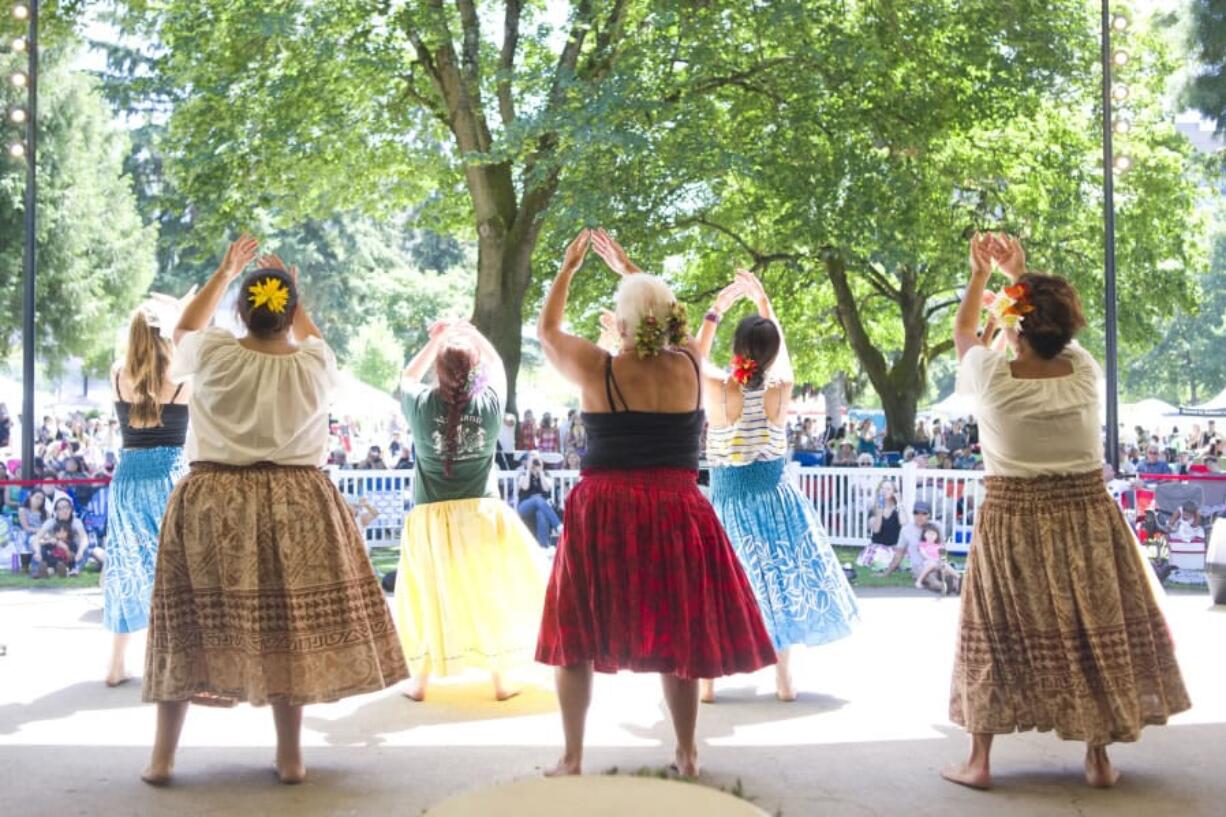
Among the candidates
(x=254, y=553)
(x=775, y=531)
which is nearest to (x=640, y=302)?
(x=254, y=553)

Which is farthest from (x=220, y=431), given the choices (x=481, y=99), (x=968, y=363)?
(x=481, y=99)

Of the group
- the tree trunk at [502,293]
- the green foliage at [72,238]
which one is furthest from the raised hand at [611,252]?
the green foliage at [72,238]

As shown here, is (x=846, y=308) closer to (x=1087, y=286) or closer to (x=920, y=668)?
(x=1087, y=286)

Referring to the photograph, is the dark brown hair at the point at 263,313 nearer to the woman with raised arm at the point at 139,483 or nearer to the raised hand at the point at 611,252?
the raised hand at the point at 611,252

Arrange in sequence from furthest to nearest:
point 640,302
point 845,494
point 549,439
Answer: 1. point 549,439
2. point 845,494
3. point 640,302

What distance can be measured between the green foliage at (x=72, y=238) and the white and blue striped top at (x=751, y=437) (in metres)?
26.9

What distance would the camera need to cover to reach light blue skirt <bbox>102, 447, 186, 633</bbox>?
6.46 meters

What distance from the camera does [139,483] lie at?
257 inches

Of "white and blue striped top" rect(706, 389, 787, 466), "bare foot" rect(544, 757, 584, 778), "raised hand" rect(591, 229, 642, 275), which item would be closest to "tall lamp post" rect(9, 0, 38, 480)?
"white and blue striped top" rect(706, 389, 787, 466)

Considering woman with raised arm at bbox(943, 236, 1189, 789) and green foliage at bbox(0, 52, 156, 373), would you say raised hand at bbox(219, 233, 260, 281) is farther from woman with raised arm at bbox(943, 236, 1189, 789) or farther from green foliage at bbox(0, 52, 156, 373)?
green foliage at bbox(0, 52, 156, 373)

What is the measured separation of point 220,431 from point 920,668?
13.7 ft

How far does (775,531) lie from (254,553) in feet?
8.82

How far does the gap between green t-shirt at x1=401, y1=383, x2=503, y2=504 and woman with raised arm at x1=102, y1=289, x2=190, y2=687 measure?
3.96 ft

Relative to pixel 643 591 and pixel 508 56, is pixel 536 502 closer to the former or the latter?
pixel 508 56
